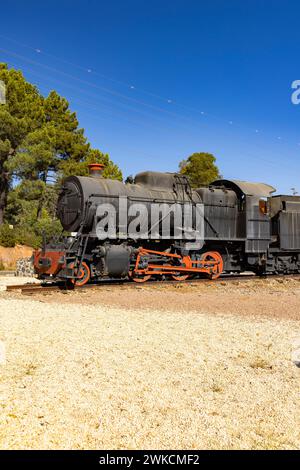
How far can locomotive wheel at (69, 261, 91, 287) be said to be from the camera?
48.7ft

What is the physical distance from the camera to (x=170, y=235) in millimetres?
17234

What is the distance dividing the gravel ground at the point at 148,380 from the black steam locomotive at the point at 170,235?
508 cm

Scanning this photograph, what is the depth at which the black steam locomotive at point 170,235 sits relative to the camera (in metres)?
15.0

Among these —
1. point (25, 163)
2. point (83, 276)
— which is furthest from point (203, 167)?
point (83, 276)

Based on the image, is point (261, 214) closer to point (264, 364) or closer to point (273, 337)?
point (273, 337)

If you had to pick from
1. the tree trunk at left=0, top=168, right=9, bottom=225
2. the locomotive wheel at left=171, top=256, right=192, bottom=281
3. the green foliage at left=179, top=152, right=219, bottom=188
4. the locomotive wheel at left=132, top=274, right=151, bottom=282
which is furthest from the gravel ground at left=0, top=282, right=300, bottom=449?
the green foliage at left=179, top=152, right=219, bottom=188

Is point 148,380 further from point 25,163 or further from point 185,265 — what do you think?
point 25,163

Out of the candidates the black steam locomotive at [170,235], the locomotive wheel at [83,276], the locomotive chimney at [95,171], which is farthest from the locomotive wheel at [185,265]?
the locomotive chimney at [95,171]

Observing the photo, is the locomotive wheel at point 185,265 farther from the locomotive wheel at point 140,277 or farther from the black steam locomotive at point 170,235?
the locomotive wheel at point 140,277

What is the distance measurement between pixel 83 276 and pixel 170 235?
4085 mm

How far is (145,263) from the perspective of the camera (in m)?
16.1
